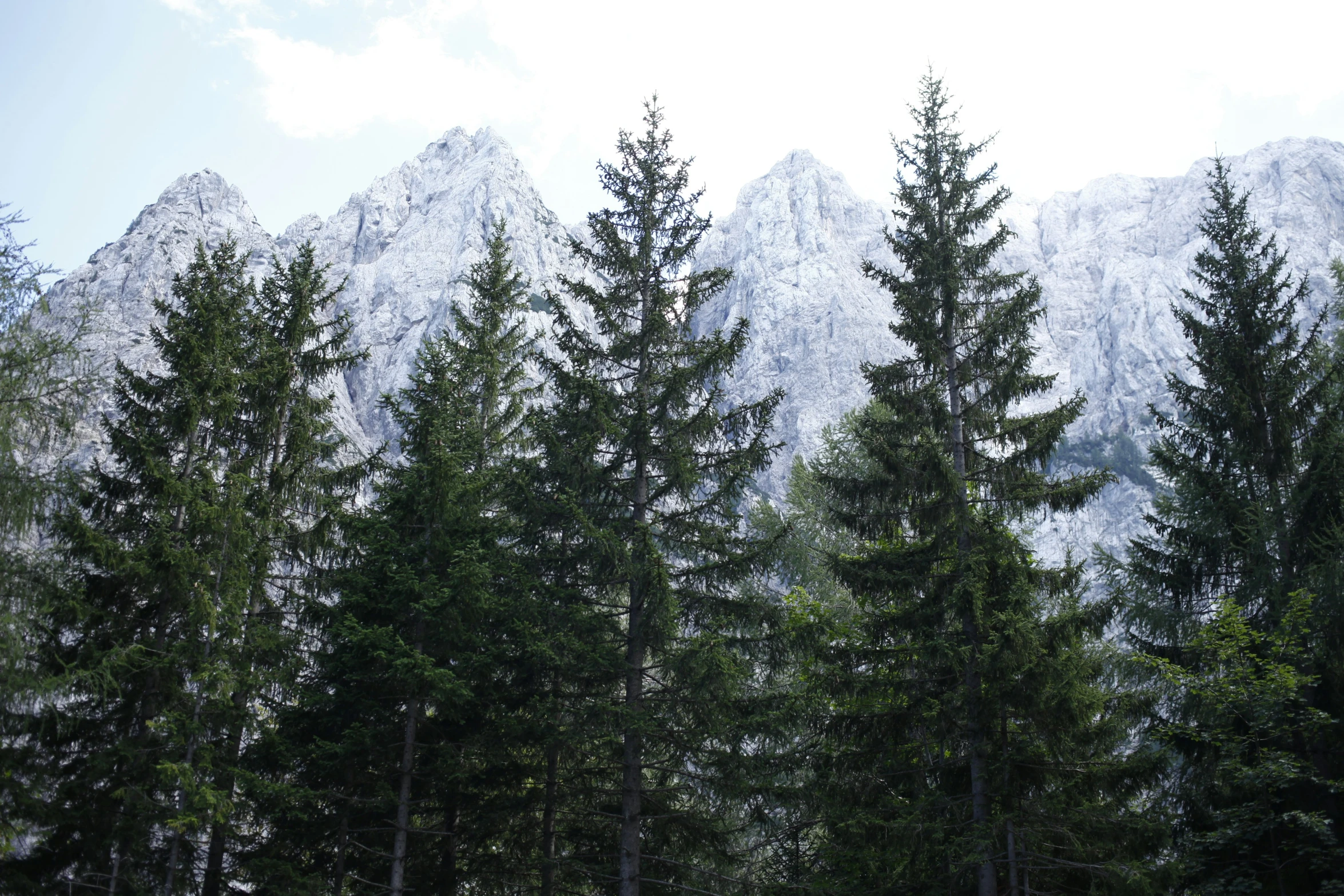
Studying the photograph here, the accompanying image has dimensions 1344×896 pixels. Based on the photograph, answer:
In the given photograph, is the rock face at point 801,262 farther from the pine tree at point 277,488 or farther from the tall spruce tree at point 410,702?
the tall spruce tree at point 410,702

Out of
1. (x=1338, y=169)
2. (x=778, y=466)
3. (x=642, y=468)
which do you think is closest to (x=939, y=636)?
(x=642, y=468)

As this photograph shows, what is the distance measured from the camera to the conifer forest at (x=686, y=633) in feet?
36.6

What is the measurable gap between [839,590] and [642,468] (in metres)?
9.43

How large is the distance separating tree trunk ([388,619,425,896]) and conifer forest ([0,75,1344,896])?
0.10 meters

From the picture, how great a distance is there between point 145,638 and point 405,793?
15.3 ft

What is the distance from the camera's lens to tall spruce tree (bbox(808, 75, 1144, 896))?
11094mm

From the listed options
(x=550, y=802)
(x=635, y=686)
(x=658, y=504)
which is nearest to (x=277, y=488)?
(x=658, y=504)

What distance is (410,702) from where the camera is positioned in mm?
13047

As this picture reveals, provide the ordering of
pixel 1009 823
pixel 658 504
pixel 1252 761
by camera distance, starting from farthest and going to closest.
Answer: pixel 658 504
pixel 1252 761
pixel 1009 823

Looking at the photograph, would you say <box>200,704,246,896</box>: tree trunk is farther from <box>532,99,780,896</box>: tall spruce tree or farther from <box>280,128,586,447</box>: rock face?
<box>280,128,586,447</box>: rock face

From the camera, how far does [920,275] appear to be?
14.0 meters

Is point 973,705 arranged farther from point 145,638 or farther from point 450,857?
point 145,638

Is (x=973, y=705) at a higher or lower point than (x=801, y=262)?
lower

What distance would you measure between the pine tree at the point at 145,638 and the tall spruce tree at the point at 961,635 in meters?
8.85
